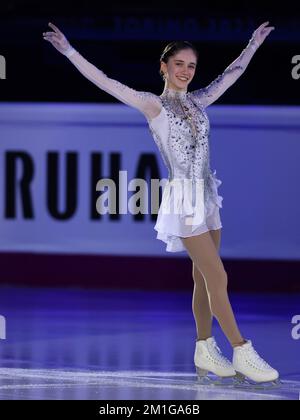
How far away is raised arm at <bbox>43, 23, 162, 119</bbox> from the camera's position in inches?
184

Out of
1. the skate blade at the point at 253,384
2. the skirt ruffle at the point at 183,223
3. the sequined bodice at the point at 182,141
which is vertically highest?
the sequined bodice at the point at 182,141

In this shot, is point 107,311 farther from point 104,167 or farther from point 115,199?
point 104,167

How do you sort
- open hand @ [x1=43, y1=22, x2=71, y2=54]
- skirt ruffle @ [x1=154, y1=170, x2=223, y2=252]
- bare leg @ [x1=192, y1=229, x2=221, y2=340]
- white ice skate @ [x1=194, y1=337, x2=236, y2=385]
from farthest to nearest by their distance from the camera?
bare leg @ [x1=192, y1=229, x2=221, y2=340], white ice skate @ [x1=194, y1=337, x2=236, y2=385], skirt ruffle @ [x1=154, y1=170, x2=223, y2=252], open hand @ [x1=43, y1=22, x2=71, y2=54]

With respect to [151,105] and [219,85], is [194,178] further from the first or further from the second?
[219,85]

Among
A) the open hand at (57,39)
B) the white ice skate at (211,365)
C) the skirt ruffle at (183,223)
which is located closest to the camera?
the open hand at (57,39)

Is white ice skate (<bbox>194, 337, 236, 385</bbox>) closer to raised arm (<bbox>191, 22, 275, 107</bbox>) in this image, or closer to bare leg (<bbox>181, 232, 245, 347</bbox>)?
Result: bare leg (<bbox>181, 232, 245, 347</bbox>)

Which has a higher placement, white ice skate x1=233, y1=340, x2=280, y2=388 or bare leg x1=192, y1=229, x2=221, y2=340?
bare leg x1=192, y1=229, x2=221, y2=340

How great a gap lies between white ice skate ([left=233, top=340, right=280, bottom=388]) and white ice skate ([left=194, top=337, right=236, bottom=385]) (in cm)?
10

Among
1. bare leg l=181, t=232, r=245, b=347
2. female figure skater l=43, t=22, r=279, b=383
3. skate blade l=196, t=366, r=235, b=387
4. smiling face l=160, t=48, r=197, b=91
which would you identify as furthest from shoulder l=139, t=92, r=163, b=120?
skate blade l=196, t=366, r=235, b=387

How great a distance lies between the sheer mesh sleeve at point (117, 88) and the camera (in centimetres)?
470

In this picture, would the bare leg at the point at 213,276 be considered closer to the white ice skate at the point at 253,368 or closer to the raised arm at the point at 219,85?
the white ice skate at the point at 253,368

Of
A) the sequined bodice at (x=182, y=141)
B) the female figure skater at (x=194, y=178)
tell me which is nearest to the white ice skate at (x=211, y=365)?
the female figure skater at (x=194, y=178)

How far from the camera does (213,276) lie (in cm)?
475

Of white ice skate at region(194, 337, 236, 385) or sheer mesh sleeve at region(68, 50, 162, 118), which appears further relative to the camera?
white ice skate at region(194, 337, 236, 385)
